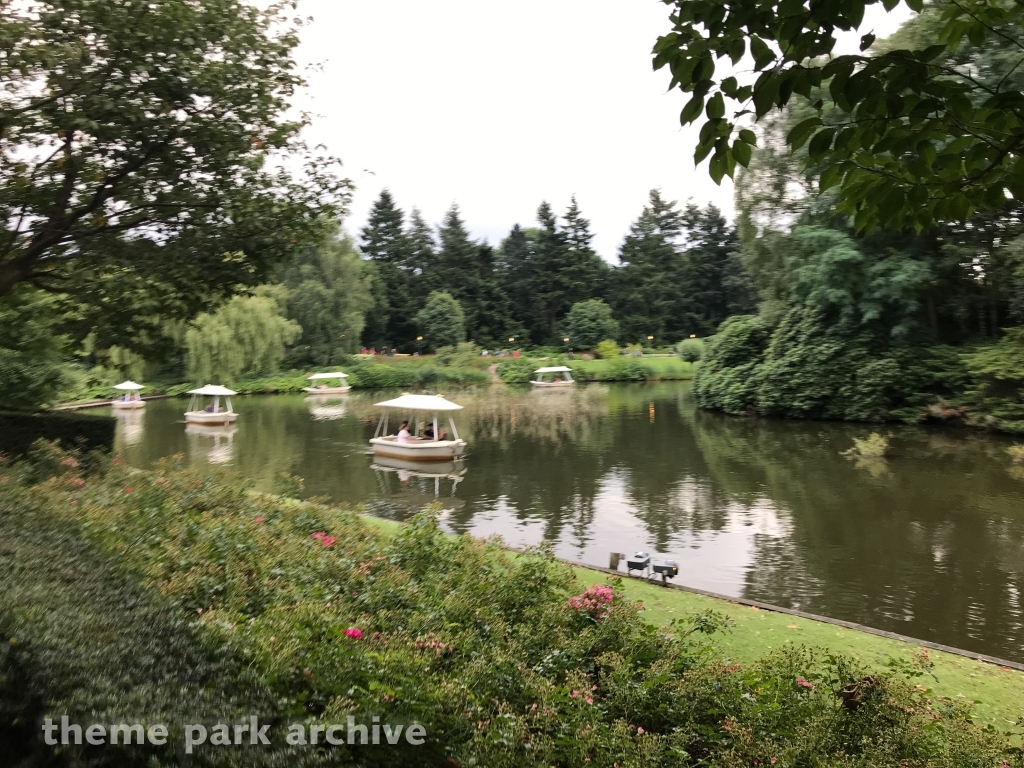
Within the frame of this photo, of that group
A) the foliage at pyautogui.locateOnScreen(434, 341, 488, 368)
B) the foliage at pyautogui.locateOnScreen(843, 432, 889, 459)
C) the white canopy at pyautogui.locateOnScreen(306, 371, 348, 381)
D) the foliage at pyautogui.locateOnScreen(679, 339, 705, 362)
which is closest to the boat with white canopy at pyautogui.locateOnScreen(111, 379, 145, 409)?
the white canopy at pyautogui.locateOnScreen(306, 371, 348, 381)

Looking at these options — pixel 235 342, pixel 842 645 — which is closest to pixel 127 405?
pixel 235 342

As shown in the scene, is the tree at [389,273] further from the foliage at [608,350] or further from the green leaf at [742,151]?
the green leaf at [742,151]

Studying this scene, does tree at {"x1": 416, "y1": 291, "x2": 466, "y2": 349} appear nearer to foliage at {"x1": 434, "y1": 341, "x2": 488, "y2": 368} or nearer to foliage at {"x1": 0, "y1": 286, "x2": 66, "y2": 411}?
foliage at {"x1": 434, "y1": 341, "x2": 488, "y2": 368}

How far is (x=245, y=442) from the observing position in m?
22.4

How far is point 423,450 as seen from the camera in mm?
17875

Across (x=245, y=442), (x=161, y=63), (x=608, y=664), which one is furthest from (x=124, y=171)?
(x=245, y=442)

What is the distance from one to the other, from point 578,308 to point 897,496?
4724 cm

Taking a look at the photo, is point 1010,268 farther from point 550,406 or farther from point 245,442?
point 245,442

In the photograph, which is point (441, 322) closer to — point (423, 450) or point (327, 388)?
point (327, 388)

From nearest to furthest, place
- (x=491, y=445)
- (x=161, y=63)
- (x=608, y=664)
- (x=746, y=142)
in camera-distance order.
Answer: (x=746, y=142)
(x=608, y=664)
(x=161, y=63)
(x=491, y=445)

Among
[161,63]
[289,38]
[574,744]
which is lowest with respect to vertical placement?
[574,744]

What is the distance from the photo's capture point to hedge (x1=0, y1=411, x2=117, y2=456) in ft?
33.0

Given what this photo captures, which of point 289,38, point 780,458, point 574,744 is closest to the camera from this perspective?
point 574,744

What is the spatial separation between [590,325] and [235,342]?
30616 millimetres
